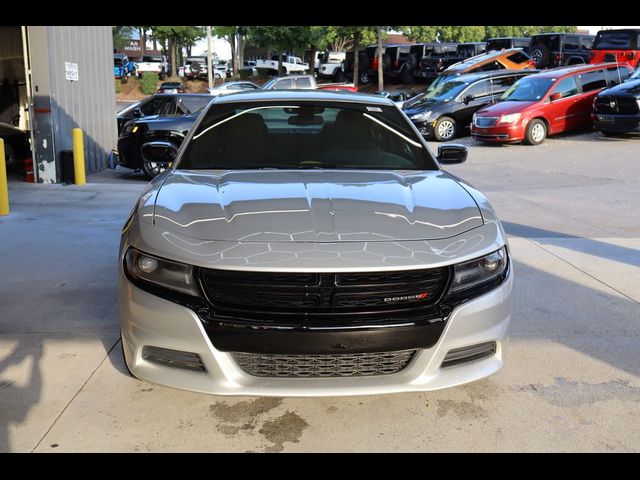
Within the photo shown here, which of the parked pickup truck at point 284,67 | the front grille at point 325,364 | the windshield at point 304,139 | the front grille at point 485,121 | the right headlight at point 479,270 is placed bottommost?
the front grille at point 325,364

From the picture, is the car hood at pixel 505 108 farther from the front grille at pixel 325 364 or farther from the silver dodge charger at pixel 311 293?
the front grille at pixel 325 364

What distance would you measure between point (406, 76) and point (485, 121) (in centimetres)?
1736

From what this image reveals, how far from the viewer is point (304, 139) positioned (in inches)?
178

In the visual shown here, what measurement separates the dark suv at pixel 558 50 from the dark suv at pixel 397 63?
305 inches

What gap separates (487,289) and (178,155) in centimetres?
227

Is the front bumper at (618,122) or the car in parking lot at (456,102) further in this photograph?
the car in parking lot at (456,102)

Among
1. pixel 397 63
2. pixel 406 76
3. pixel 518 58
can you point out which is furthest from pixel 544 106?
pixel 397 63

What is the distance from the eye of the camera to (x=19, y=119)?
1527 cm

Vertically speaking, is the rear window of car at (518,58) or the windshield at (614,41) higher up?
the windshield at (614,41)

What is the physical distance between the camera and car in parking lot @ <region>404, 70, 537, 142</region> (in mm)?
19094

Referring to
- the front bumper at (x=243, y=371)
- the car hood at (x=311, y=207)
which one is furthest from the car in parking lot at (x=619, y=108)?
the front bumper at (x=243, y=371)

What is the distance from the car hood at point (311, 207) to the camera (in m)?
3.10
